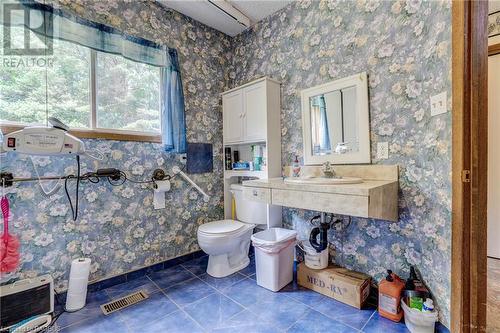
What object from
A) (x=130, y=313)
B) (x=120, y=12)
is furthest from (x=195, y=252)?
(x=120, y=12)

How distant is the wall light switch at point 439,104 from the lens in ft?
4.33

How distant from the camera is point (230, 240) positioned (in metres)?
2.04

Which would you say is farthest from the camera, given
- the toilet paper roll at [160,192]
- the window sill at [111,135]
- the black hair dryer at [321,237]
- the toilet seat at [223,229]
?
Result: the toilet paper roll at [160,192]

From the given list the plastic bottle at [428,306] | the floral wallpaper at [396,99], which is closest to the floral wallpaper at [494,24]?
the floral wallpaper at [396,99]

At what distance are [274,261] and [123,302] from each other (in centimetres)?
117

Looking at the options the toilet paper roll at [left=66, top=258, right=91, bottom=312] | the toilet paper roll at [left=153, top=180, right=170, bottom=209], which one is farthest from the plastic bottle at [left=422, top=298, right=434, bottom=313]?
the toilet paper roll at [left=66, top=258, right=91, bottom=312]

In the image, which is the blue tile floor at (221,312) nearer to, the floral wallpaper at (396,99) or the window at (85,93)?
the floral wallpaper at (396,99)

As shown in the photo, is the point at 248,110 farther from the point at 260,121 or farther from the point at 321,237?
the point at 321,237

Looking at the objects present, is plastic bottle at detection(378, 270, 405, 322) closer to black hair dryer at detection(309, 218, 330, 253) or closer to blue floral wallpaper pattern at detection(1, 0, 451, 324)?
blue floral wallpaper pattern at detection(1, 0, 451, 324)

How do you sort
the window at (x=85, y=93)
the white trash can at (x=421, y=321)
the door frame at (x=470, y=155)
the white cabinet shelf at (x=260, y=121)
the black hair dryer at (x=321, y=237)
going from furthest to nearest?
the white cabinet shelf at (x=260, y=121) < the black hair dryer at (x=321, y=237) < the window at (x=85, y=93) < the white trash can at (x=421, y=321) < the door frame at (x=470, y=155)

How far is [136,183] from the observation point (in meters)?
2.10

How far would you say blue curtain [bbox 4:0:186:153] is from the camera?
1.62 meters

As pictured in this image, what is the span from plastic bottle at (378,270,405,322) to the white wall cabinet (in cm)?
149

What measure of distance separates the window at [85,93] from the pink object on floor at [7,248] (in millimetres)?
558
